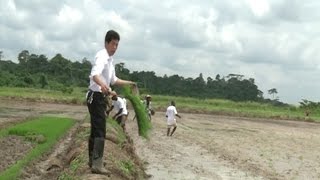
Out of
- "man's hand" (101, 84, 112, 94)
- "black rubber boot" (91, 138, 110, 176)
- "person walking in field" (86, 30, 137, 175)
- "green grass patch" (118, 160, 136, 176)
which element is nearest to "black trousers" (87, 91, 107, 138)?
"person walking in field" (86, 30, 137, 175)

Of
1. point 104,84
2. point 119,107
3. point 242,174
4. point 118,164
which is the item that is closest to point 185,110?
point 119,107

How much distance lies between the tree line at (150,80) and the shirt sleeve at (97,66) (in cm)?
7196

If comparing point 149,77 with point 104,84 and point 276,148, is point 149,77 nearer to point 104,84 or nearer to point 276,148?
point 276,148

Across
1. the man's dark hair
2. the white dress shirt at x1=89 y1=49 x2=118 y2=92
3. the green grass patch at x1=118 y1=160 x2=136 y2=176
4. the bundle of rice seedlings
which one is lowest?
the green grass patch at x1=118 y1=160 x2=136 y2=176

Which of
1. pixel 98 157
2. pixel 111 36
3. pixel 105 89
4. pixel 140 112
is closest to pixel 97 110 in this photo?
pixel 105 89

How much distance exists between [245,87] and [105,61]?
313 ft

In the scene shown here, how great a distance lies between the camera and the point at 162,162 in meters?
16.0

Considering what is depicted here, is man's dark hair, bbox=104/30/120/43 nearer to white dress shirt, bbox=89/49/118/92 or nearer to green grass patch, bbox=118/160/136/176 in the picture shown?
white dress shirt, bbox=89/49/118/92

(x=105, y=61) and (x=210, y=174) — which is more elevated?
(x=105, y=61)

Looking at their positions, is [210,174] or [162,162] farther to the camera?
[162,162]

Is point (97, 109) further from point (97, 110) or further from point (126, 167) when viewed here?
point (126, 167)

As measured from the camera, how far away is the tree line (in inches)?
3418

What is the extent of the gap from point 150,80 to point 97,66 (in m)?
86.3

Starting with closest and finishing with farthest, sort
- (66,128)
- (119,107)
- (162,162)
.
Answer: (162,162)
(119,107)
(66,128)
